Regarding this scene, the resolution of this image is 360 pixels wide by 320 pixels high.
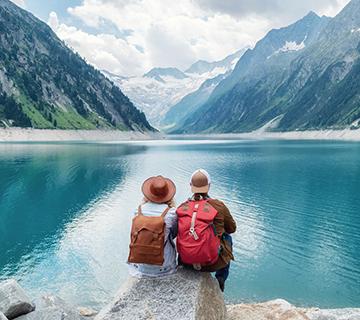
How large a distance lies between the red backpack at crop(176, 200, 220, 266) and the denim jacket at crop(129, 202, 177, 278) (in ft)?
0.76

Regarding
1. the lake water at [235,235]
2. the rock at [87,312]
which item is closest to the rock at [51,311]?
the rock at [87,312]

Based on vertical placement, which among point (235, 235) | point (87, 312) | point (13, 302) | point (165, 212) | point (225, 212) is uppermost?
point (165, 212)

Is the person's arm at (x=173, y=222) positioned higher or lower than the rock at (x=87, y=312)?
higher

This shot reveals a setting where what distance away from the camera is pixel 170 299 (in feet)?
31.7

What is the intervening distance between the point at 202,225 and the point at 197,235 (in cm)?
27

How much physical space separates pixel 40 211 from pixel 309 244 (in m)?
29.3

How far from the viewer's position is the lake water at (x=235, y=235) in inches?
957

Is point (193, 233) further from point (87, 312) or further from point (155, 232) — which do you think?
point (87, 312)

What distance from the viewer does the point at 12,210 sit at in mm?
45594

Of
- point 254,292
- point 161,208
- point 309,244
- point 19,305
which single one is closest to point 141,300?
point 161,208

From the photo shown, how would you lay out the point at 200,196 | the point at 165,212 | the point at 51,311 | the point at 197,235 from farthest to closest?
the point at 51,311, the point at 200,196, the point at 165,212, the point at 197,235

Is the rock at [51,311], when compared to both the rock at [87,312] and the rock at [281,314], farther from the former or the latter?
the rock at [281,314]

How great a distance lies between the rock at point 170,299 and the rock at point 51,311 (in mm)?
4100

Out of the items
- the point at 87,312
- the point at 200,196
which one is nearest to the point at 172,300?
the point at 200,196
